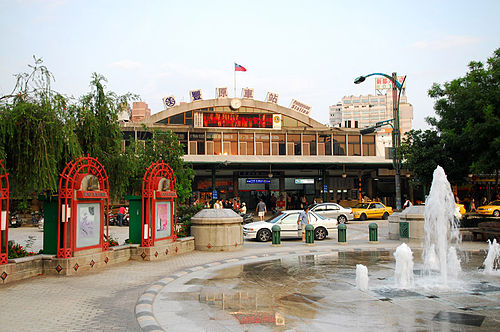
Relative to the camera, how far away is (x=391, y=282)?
35.7 ft

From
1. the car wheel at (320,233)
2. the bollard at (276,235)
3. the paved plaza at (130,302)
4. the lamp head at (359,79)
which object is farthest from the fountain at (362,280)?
the lamp head at (359,79)

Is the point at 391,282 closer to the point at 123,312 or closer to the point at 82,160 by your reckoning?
the point at 123,312

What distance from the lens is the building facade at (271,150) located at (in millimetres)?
44156

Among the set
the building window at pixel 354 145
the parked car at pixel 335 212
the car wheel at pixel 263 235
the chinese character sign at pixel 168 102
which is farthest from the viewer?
the building window at pixel 354 145

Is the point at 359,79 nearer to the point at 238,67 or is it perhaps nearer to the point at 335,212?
the point at 335,212

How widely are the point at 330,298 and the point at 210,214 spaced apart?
28.9 feet

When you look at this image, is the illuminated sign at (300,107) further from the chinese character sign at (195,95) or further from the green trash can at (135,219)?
the green trash can at (135,219)

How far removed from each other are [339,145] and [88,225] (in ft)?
124

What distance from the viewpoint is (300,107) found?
4872 cm


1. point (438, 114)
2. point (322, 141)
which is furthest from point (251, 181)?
point (438, 114)

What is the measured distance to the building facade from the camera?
4416 cm

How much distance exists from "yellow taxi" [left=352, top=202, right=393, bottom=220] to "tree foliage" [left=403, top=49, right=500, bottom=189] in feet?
21.1

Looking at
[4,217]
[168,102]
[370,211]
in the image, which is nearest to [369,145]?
[370,211]

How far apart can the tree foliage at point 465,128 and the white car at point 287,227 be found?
7952mm
